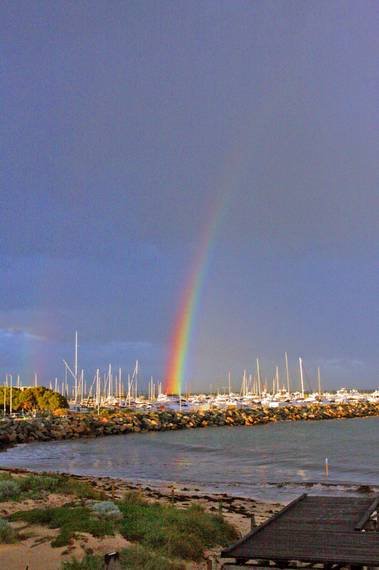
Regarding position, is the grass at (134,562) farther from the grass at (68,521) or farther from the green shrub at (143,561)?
the grass at (68,521)

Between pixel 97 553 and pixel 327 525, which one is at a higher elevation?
pixel 327 525

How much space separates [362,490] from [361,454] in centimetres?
2107

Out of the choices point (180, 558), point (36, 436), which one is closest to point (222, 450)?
point (36, 436)

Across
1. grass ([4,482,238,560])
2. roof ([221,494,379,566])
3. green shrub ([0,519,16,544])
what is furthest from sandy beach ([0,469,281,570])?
roof ([221,494,379,566])

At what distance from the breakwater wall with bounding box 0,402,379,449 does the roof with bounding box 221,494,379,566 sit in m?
48.5

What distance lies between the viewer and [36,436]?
57781 mm

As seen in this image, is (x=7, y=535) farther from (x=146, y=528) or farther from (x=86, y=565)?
(x=86, y=565)

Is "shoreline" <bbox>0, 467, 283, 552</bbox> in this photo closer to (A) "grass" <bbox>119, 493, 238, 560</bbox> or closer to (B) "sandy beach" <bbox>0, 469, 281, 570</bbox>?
(B) "sandy beach" <bbox>0, 469, 281, 570</bbox>

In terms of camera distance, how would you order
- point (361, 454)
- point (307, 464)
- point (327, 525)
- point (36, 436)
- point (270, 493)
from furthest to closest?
point (36, 436)
point (361, 454)
point (307, 464)
point (270, 493)
point (327, 525)

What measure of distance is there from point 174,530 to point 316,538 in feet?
19.9

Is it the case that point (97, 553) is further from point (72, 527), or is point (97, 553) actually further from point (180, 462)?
point (180, 462)

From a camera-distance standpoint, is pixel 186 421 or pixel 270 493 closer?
pixel 270 493

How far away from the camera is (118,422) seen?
7350cm

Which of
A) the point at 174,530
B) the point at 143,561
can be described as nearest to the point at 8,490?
the point at 174,530
